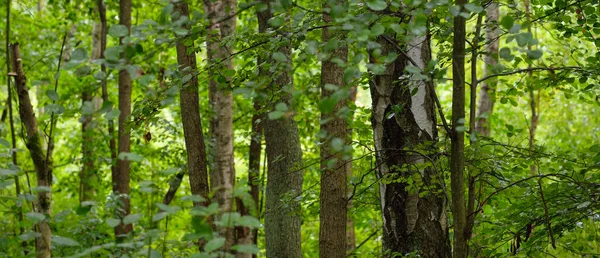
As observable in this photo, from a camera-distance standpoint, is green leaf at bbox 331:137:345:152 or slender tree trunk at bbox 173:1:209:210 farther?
slender tree trunk at bbox 173:1:209:210

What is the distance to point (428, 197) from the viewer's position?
4.37 meters

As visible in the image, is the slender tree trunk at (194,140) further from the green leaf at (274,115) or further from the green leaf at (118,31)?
the green leaf at (274,115)

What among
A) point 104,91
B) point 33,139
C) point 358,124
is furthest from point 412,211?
point 104,91

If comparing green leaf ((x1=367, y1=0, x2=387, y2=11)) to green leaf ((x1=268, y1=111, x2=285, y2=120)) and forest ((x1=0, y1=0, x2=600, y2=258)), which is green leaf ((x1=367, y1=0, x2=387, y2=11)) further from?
green leaf ((x1=268, y1=111, x2=285, y2=120))

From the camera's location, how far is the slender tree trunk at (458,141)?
296 cm

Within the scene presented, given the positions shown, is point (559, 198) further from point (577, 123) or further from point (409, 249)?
point (577, 123)

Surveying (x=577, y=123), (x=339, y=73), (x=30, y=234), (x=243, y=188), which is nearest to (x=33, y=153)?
(x=30, y=234)

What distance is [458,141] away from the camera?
3.03 m

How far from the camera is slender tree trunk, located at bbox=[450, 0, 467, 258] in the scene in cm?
296

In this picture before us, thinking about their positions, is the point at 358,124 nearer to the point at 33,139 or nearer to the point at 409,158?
the point at 409,158

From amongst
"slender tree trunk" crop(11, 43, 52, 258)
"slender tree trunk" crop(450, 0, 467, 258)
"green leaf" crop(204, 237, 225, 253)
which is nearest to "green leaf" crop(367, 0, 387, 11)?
"slender tree trunk" crop(450, 0, 467, 258)

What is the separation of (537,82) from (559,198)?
2.23 feet

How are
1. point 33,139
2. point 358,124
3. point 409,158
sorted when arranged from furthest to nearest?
point 358,124, point 33,139, point 409,158

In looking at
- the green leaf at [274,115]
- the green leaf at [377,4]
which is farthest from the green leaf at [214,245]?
A: the green leaf at [377,4]
